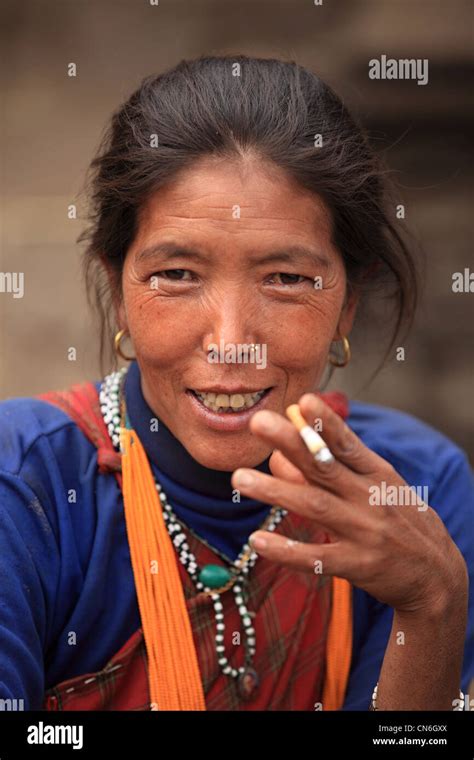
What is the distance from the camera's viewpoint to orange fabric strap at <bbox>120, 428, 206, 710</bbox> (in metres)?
2.20

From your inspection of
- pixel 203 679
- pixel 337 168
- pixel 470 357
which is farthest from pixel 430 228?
pixel 203 679

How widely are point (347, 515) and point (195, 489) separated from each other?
2.17 ft

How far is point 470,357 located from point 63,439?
3641 mm

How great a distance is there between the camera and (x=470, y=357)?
5.54 meters

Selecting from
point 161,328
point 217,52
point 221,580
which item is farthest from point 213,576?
point 217,52

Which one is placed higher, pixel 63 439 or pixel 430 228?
pixel 430 228

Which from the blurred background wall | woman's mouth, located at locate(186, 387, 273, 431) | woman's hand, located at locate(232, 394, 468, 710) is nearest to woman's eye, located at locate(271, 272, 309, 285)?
woman's mouth, located at locate(186, 387, 273, 431)

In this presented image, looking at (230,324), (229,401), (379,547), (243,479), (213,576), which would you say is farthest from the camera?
(213,576)

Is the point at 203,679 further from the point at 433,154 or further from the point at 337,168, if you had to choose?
the point at 433,154

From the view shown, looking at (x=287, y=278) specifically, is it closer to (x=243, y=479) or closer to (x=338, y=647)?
Answer: (x=243, y=479)

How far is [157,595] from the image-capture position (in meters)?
2.24

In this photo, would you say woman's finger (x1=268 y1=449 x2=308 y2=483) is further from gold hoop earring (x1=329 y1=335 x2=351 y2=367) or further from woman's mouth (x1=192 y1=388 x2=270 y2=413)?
gold hoop earring (x1=329 y1=335 x2=351 y2=367)

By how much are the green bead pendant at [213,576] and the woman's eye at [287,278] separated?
0.65 m
